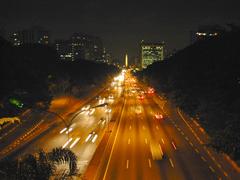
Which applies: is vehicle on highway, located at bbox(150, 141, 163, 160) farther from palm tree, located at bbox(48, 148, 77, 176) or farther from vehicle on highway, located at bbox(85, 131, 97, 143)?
palm tree, located at bbox(48, 148, 77, 176)

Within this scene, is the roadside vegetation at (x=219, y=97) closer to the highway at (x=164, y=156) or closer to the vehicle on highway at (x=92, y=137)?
the highway at (x=164, y=156)

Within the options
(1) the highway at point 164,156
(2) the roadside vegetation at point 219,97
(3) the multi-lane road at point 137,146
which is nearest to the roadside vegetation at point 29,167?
(3) the multi-lane road at point 137,146

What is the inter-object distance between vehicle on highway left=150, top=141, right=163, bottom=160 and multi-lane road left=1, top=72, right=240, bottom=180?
0.37ft

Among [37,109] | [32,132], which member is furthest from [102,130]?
[37,109]

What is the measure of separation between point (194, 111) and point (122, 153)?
79.5 feet

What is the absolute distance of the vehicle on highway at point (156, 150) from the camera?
3729 centimetres

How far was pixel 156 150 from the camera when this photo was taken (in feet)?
131

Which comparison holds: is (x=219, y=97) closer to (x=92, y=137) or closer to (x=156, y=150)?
(x=156, y=150)

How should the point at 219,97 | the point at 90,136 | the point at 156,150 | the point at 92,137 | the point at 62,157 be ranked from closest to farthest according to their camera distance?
the point at 62,157
the point at 156,150
the point at 219,97
the point at 92,137
the point at 90,136

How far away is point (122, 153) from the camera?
39750mm

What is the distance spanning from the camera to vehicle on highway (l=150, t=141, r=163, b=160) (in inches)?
1468

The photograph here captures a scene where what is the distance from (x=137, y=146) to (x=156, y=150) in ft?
12.6

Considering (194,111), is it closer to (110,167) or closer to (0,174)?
(110,167)

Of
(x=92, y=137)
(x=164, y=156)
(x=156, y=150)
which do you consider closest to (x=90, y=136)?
(x=92, y=137)
